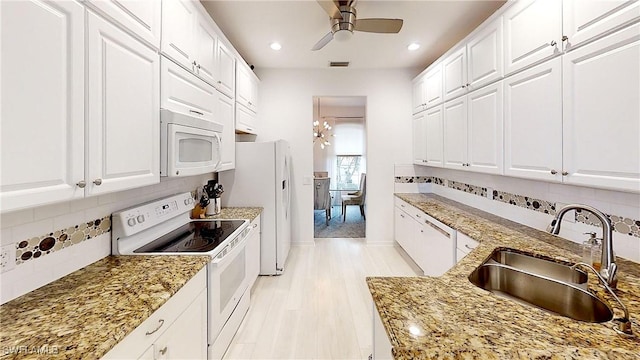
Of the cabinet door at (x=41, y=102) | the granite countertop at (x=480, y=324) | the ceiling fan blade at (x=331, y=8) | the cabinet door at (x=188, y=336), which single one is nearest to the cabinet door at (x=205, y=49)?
the ceiling fan blade at (x=331, y=8)

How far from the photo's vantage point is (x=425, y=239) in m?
3.12

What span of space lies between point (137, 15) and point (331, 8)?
4.41 ft

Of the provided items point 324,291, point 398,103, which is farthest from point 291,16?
point 324,291

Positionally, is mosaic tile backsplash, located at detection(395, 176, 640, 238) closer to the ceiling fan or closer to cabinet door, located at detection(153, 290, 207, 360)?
the ceiling fan

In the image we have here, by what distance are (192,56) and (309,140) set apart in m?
2.46

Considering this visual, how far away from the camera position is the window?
786cm

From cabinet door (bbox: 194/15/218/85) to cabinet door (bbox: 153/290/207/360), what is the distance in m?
1.67

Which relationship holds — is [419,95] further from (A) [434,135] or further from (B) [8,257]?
(B) [8,257]

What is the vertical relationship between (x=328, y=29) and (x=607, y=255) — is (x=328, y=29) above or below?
above

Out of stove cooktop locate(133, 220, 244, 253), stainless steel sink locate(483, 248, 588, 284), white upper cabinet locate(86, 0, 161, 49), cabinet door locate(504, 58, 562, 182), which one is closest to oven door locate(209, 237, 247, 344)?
Answer: stove cooktop locate(133, 220, 244, 253)

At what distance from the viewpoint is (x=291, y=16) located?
109 inches

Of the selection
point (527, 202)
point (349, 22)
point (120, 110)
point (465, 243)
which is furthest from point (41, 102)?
point (527, 202)

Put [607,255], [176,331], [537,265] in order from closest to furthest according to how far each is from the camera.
Answer: [607,255], [176,331], [537,265]

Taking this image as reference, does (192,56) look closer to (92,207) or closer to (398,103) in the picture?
(92,207)
